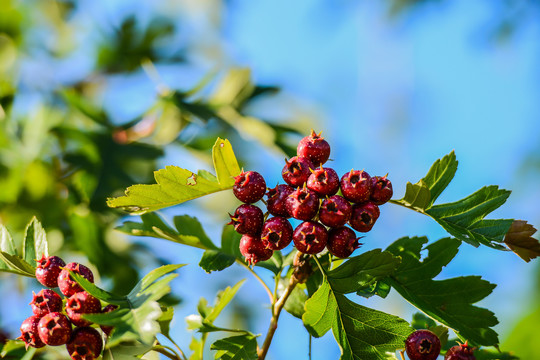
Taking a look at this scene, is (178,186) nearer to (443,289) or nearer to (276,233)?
(276,233)

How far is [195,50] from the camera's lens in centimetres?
325

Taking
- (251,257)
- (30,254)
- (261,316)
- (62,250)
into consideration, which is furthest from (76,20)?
(251,257)

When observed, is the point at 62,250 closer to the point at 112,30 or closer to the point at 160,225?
the point at 160,225

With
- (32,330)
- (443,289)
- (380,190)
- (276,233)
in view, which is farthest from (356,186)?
(32,330)

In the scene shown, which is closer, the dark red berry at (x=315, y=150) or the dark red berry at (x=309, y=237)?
the dark red berry at (x=309, y=237)

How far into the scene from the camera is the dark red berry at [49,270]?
113 centimetres

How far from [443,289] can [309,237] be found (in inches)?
14.5

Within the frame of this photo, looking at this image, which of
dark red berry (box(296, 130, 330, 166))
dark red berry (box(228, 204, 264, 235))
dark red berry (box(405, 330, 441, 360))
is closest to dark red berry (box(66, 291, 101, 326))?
dark red berry (box(228, 204, 264, 235))

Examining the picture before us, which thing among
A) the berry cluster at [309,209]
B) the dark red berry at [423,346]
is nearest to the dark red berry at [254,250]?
the berry cluster at [309,209]

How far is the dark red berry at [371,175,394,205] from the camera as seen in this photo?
1085 mm

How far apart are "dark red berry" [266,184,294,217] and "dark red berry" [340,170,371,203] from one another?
0.11m

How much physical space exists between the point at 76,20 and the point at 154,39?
0.49 m

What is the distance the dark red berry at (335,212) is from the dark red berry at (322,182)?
0.02 metres

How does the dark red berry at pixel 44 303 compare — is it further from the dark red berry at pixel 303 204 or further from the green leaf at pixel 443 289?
the green leaf at pixel 443 289
